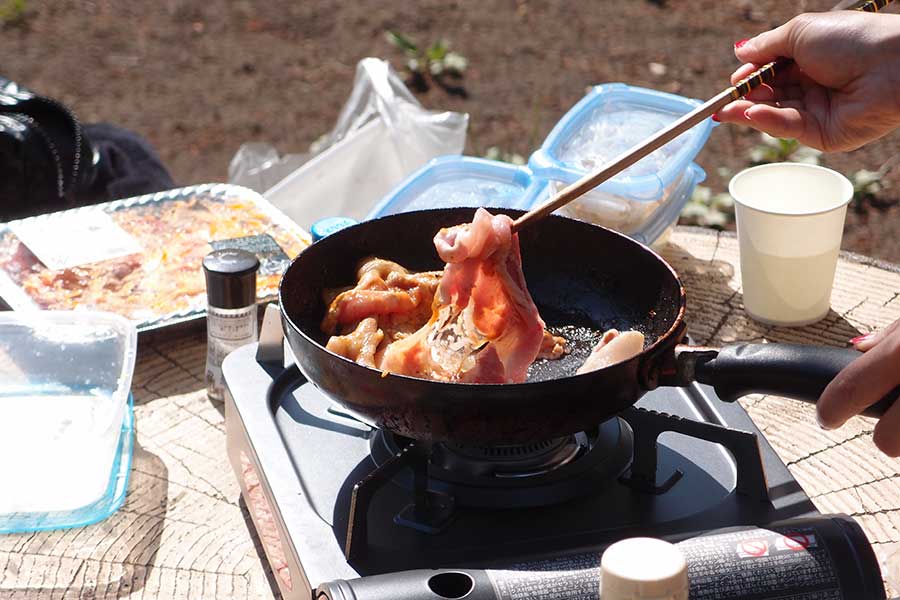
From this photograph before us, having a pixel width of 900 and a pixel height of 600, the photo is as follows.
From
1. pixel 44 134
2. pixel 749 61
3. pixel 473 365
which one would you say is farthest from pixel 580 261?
pixel 44 134

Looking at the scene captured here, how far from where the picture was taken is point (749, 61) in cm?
225

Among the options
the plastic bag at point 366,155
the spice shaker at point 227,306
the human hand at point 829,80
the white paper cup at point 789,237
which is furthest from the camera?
the plastic bag at point 366,155

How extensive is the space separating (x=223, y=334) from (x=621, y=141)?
4.50ft

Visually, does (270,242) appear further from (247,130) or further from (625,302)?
(247,130)

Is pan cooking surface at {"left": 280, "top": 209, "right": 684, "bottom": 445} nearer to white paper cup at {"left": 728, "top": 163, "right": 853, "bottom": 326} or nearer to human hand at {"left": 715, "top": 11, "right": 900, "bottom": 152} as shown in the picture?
human hand at {"left": 715, "top": 11, "right": 900, "bottom": 152}

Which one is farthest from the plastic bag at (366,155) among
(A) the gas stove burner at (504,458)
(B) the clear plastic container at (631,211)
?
(A) the gas stove burner at (504,458)

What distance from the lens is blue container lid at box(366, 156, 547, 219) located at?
299 cm

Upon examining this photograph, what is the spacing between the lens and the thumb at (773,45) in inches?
85.1

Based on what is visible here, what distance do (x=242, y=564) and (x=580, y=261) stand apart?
90cm

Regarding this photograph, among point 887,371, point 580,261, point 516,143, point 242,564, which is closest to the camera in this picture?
point 887,371

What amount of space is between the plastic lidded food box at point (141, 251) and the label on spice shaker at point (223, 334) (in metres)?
0.27

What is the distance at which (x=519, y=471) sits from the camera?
1.75m

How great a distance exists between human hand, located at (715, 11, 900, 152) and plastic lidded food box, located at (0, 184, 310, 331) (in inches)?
52.8

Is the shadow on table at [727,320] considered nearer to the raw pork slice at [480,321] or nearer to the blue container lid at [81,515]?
the raw pork slice at [480,321]
